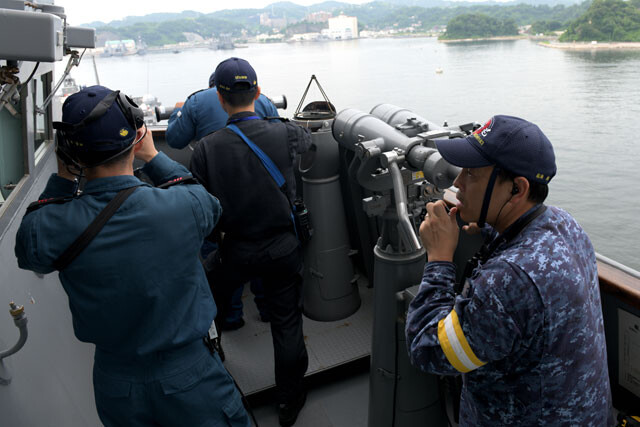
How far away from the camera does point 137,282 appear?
117 cm

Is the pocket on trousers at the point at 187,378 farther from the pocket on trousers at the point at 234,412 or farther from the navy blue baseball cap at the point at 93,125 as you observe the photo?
the navy blue baseball cap at the point at 93,125

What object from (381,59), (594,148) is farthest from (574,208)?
(381,59)

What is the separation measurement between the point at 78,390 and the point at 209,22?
2051 centimetres

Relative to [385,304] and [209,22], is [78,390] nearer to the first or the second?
[385,304]

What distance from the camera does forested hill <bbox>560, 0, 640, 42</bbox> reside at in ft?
15.5

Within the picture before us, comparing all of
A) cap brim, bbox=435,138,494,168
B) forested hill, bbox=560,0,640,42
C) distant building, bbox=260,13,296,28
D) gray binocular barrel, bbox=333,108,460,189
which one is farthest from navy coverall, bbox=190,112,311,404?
distant building, bbox=260,13,296,28

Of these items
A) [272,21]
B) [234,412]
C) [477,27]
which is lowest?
[234,412]

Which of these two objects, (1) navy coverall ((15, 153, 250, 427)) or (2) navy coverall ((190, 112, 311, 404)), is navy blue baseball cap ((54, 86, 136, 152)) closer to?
(1) navy coverall ((15, 153, 250, 427))

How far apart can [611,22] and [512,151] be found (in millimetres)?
4936

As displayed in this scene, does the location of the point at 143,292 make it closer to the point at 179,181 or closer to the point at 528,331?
the point at 179,181

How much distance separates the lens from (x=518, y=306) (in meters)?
0.96

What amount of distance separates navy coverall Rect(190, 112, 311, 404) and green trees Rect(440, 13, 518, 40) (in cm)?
709

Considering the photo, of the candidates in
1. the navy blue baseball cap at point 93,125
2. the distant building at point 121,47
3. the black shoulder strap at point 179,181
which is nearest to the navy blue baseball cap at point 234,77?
the black shoulder strap at point 179,181

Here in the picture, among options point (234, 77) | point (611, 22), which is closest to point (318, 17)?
point (611, 22)
